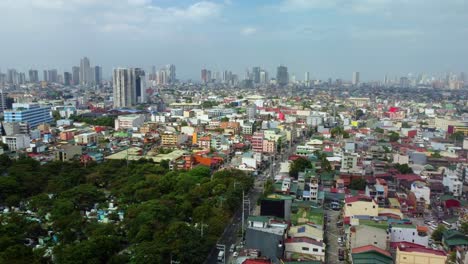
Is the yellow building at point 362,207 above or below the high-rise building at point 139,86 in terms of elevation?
below

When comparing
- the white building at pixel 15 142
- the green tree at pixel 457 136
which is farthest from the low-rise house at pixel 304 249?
the green tree at pixel 457 136

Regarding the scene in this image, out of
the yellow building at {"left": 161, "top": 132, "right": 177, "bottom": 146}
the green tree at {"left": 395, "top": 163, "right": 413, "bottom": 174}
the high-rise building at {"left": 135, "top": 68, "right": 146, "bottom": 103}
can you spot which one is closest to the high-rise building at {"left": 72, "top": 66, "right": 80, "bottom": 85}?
the high-rise building at {"left": 135, "top": 68, "right": 146, "bottom": 103}

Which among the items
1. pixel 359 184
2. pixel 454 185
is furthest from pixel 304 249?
pixel 454 185

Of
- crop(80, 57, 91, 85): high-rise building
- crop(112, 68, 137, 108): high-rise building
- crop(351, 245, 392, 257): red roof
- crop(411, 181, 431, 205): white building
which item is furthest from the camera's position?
crop(80, 57, 91, 85): high-rise building

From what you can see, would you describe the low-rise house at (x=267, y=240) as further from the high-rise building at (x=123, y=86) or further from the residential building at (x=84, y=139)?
the high-rise building at (x=123, y=86)

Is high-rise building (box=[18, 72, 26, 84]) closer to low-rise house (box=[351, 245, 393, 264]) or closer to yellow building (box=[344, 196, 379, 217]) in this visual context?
yellow building (box=[344, 196, 379, 217])

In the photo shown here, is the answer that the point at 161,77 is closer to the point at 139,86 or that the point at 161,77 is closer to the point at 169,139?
the point at 139,86
